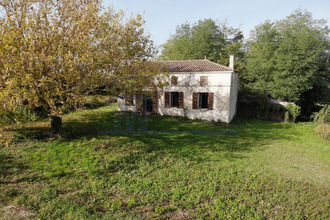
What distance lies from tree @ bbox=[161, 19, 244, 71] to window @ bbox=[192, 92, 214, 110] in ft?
46.6

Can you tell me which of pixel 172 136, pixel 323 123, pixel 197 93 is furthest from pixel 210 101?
pixel 323 123

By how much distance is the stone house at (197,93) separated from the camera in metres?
16.6

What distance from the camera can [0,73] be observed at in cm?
812

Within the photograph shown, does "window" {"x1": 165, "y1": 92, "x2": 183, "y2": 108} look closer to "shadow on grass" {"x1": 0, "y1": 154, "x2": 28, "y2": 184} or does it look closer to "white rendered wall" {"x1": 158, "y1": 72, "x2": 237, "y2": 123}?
"white rendered wall" {"x1": 158, "y1": 72, "x2": 237, "y2": 123}

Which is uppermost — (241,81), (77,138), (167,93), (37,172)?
(241,81)

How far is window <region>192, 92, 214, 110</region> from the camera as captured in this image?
17.0 metres

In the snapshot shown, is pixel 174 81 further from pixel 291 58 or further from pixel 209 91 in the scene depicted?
pixel 291 58

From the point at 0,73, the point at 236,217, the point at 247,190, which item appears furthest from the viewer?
the point at 0,73

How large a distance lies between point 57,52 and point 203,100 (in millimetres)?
12399

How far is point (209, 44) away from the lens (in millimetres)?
31953

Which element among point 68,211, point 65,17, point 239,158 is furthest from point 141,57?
point 68,211

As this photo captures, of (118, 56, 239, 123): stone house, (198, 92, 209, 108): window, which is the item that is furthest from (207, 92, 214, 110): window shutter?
(198, 92, 209, 108): window

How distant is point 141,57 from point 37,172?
7.85 m

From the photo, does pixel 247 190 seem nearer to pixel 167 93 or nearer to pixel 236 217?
pixel 236 217
